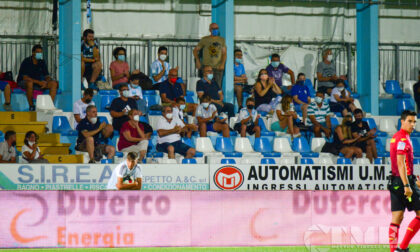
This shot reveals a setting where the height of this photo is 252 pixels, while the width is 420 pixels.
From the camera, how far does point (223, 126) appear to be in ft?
60.8

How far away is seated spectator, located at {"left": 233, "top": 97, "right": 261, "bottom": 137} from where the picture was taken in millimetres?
18859

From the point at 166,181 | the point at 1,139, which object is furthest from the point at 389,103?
the point at 1,139

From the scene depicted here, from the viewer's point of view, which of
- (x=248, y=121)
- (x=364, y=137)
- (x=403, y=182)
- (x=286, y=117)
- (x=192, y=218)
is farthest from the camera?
(x=286, y=117)

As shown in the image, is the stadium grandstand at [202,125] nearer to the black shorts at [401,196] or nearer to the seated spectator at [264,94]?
the seated spectator at [264,94]

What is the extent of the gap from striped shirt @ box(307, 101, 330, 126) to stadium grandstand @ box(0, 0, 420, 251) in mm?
35

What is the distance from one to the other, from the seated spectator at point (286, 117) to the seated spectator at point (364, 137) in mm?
1457

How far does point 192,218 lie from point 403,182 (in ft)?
11.6

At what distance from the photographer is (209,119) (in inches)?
726

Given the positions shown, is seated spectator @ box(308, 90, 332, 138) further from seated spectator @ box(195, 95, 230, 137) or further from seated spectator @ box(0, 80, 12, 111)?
seated spectator @ box(0, 80, 12, 111)

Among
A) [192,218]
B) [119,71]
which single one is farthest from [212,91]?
[192,218]

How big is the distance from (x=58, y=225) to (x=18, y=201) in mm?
658

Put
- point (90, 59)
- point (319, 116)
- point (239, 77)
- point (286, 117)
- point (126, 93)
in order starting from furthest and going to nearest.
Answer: point (239, 77)
point (319, 116)
point (90, 59)
point (286, 117)
point (126, 93)

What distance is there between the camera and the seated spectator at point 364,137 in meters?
18.5

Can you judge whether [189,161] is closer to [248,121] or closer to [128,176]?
[248,121]
